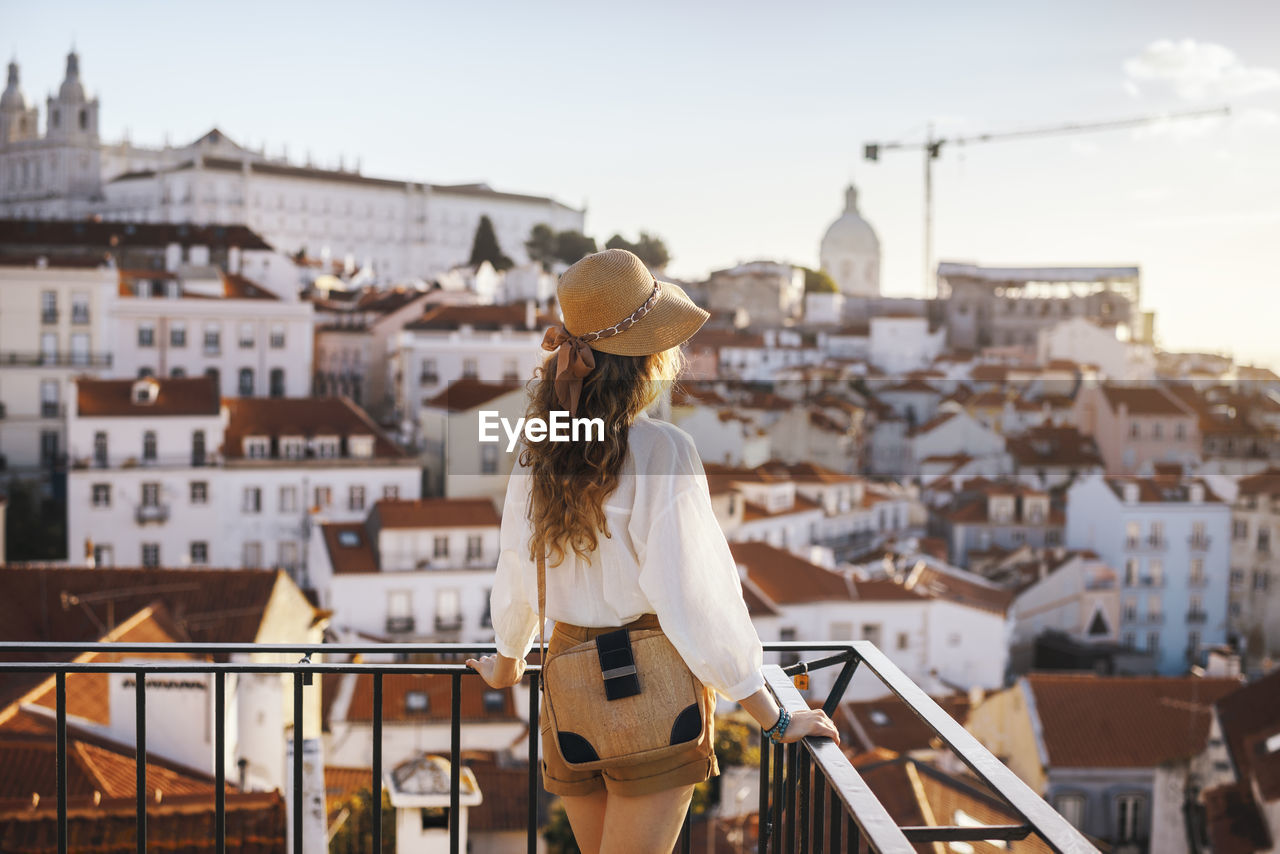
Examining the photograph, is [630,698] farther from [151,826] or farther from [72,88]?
[72,88]

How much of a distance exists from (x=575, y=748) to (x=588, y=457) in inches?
17.3

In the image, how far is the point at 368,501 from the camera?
78.8 ft

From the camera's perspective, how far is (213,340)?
30531mm

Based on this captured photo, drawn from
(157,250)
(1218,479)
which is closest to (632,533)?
(1218,479)

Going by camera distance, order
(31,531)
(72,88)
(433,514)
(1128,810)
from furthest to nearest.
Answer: (72,88), (31,531), (433,514), (1128,810)

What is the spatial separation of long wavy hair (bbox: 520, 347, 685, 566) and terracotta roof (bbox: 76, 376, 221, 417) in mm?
23329

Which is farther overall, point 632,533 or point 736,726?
point 736,726

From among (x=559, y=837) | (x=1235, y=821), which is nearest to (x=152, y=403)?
(x=559, y=837)

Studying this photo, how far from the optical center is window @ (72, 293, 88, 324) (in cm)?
3056

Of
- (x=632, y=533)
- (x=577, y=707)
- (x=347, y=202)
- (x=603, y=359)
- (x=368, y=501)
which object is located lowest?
(x=368, y=501)

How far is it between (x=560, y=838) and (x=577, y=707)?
11629mm

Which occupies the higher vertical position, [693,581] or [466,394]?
[693,581]

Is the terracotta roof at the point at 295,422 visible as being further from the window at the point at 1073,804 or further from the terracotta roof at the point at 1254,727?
the terracotta roof at the point at 1254,727

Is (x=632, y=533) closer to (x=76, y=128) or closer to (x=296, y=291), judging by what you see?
(x=296, y=291)
